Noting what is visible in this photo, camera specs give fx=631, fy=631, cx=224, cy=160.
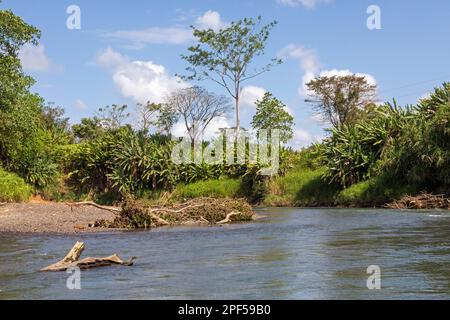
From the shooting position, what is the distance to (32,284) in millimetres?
12250

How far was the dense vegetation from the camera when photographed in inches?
1435

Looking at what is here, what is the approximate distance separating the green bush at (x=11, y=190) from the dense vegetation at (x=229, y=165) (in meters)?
0.07

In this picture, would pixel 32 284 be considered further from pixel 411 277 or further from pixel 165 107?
pixel 165 107

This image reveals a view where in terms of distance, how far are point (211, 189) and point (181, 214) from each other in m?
22.5

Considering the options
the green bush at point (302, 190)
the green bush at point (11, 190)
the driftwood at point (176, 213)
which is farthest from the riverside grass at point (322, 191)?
the green bush at point (11, 190)

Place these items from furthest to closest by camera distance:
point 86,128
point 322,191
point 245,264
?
1. point 86,128
2. point 322,191
3. point 245,264

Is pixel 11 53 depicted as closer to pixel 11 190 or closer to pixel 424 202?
pixel 11 190

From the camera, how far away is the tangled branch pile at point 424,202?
35719 millimetres

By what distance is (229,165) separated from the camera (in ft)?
170

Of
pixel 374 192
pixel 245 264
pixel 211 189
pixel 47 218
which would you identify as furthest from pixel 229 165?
pixel 245 264

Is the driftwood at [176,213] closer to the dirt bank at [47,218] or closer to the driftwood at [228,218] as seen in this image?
the driftwood at [228,218]

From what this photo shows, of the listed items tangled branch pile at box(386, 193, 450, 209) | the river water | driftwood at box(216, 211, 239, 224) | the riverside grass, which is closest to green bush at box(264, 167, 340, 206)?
the riverside grass

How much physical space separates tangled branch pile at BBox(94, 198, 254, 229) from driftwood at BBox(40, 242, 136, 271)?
1111cm
